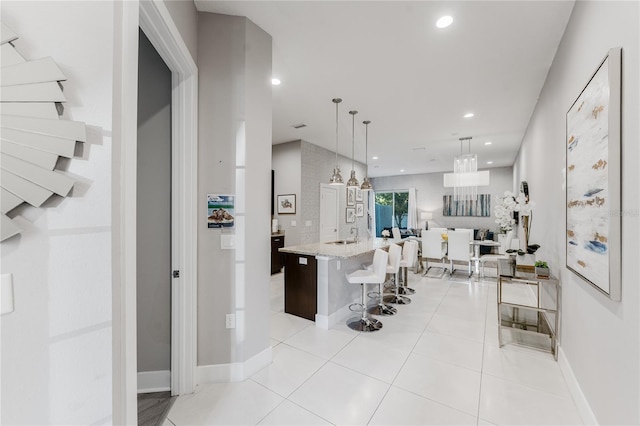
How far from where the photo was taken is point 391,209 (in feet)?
37.5

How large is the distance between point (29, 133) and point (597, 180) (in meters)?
2.62

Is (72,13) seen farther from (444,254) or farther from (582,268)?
(444,254)

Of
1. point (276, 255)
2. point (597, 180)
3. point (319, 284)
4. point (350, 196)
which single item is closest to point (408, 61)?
point (597, 180)

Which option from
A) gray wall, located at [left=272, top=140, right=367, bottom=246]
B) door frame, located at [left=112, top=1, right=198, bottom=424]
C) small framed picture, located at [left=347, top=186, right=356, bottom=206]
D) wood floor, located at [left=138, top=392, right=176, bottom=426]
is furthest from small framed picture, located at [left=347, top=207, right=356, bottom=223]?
wood floor, located at [left=138, top=392, right=176, bottom=426]

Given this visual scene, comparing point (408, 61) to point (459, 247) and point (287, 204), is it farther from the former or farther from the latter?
point (459, 247)

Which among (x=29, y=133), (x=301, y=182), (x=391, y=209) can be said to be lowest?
(x=391, y=209)

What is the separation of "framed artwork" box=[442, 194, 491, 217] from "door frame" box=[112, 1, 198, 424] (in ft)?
29.6

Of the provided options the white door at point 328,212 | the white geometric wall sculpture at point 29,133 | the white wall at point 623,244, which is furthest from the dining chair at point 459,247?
the white geometric wall sculpture at point 29,133

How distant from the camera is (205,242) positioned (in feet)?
6.92

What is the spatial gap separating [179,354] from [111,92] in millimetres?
1837

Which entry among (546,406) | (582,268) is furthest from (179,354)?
(582,268)

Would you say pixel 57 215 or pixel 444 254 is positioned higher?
pixel 57 215

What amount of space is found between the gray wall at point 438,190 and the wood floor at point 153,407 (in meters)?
9.72

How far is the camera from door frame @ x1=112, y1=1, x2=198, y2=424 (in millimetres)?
1064
